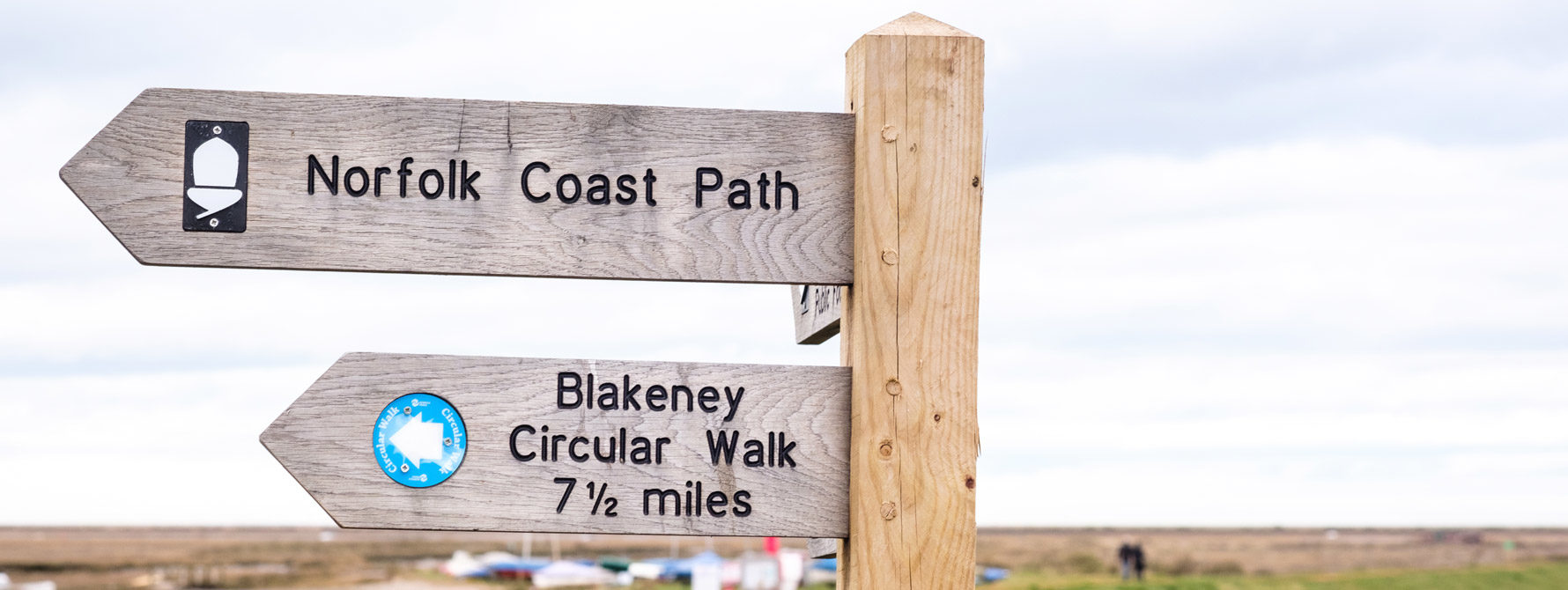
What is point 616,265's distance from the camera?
2934mm

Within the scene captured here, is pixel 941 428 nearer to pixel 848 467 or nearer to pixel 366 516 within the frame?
pixel 848 467

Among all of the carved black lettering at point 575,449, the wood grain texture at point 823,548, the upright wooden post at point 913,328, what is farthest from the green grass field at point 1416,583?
the carved black lettering at point 575,449

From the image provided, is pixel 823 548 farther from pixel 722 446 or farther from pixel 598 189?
pixel 598 189

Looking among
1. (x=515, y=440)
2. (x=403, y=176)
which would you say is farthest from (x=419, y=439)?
(x=403, y=176)

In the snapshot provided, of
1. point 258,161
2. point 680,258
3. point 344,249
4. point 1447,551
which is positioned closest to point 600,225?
point 680,258

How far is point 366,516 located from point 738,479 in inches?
28.7

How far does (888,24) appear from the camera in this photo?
3.08m

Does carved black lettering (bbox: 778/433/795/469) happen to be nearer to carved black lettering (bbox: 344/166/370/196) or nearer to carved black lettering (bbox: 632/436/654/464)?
carved black lettering (bbox: 632/436/654/464)

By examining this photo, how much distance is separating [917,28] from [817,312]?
0.80 m

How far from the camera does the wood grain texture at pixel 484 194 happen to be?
9.48 feet

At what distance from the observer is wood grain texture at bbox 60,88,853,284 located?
2889mm

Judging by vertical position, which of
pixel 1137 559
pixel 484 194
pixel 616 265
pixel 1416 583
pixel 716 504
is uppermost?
pixel 484 194

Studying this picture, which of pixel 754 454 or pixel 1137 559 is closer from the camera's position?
pixel 754 454

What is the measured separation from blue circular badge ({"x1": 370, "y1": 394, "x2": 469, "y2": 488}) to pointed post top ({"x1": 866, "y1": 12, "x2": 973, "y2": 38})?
3.81ft
